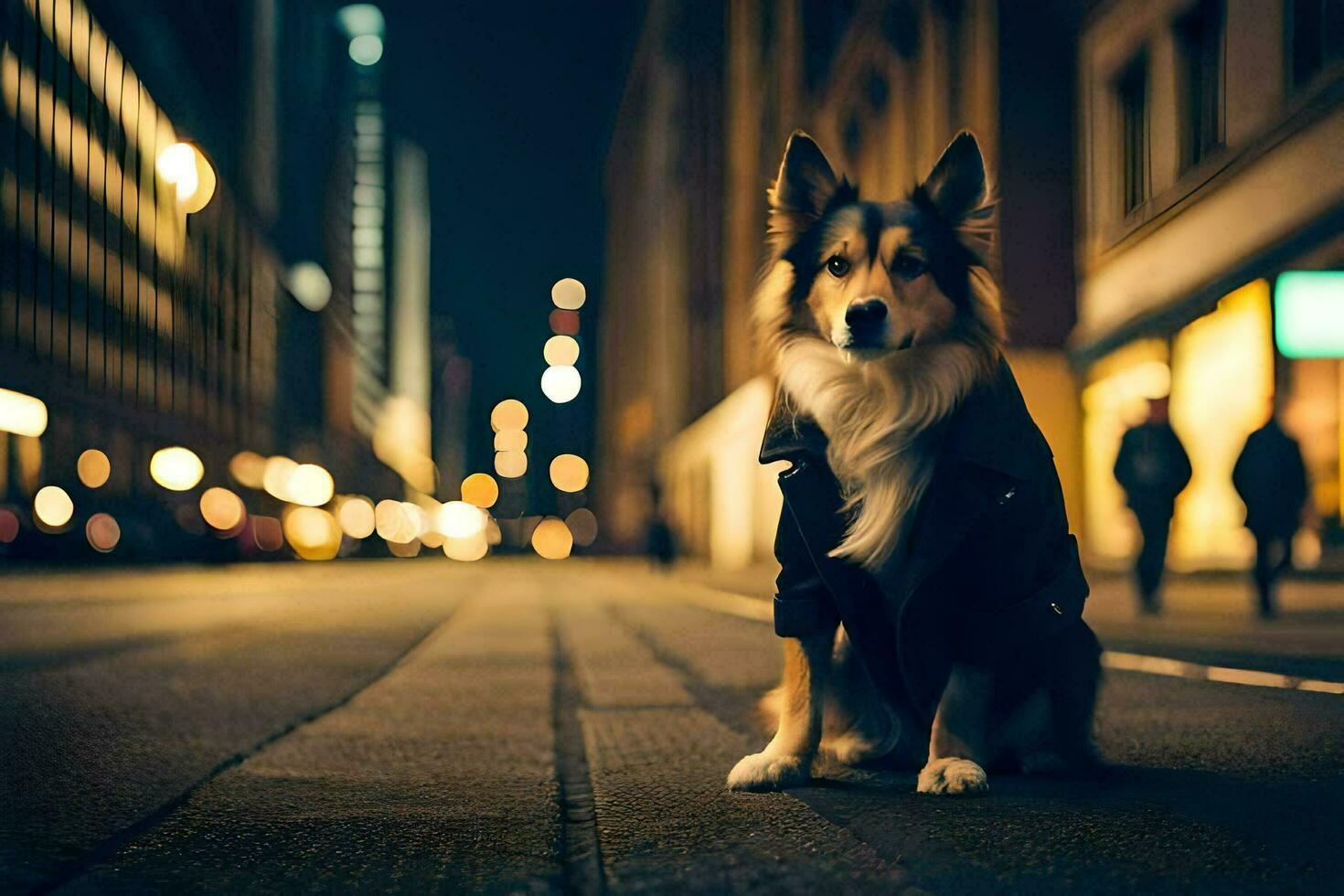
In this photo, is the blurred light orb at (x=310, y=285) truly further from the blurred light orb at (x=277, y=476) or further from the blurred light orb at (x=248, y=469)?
the blurred light orb at (x=248, y=469)

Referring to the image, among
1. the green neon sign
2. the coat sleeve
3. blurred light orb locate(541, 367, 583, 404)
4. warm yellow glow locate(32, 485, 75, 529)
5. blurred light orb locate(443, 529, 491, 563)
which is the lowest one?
blurred light orb locate(443, 529, 491, 563)

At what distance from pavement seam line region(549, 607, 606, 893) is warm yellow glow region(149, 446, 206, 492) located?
167 ft

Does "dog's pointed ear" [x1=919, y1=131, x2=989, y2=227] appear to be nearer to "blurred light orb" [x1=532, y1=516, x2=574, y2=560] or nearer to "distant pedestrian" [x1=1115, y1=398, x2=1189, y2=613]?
"distant pedestrian" [x1=1115, y1=398, x2=1189, y2=613]

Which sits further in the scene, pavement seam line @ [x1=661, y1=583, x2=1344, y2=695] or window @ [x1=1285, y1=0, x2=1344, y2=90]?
pavement seam line @ [x1=661, y1=583, x2=1344, y2=695]

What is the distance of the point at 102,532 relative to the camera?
32.8 meters

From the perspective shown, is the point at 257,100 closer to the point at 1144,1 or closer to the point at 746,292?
the point at 746,292

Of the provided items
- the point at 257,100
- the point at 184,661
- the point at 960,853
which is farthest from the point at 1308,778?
the point at 257,100

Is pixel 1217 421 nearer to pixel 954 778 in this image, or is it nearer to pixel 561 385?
pixel 954 778

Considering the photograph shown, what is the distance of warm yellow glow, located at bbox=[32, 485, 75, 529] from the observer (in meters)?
38.2

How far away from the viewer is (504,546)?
6949 inches

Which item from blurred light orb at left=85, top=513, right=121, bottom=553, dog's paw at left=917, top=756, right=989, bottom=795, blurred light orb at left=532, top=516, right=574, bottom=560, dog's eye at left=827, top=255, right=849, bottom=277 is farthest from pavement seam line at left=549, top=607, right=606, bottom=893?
blurred light orb at left=532, top=516, right=574, bottom=560

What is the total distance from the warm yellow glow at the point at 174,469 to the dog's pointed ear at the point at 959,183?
5307cm

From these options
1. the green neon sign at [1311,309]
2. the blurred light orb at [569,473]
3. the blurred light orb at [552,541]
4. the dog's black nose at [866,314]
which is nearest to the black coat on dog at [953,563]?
the dog's black nose at [866,314]

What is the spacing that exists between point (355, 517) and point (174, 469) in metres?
57.2
